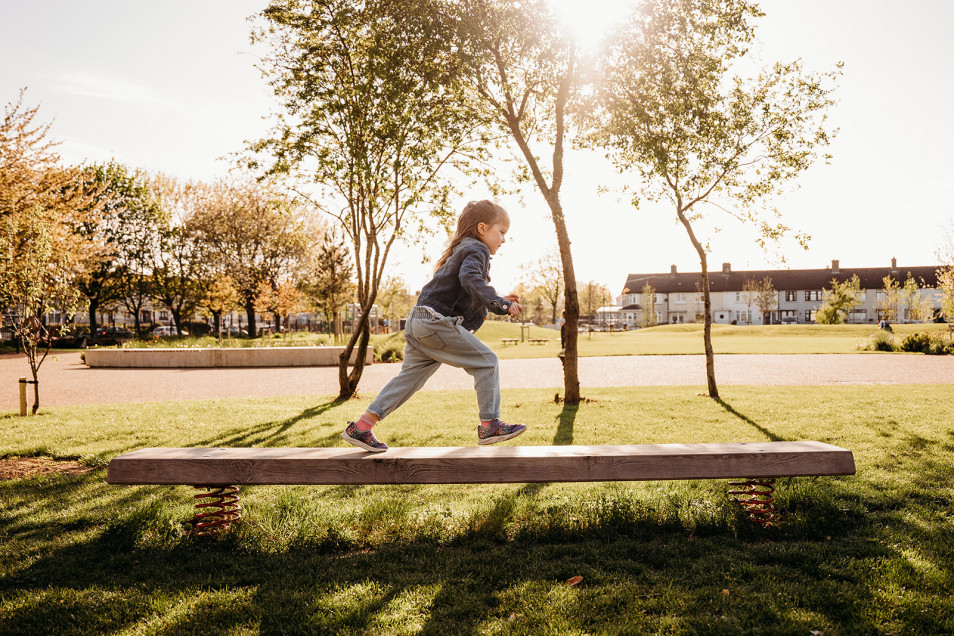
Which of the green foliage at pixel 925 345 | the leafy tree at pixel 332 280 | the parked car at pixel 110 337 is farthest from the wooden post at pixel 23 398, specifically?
the green foliage at pixel 925 345

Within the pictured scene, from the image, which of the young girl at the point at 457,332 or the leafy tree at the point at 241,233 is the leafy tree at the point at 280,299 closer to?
the leafy tree at the point at 241,233

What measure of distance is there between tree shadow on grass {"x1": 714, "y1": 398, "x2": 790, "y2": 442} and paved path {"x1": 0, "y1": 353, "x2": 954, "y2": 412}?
163 inches

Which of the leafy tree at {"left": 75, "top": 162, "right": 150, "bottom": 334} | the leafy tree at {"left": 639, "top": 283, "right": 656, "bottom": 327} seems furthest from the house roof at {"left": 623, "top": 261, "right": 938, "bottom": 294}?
the leafy tree at {"left": 75, "top": 162, "right": 150, "bottom": 334}

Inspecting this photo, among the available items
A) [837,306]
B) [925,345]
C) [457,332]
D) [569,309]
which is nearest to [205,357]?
[569,309]

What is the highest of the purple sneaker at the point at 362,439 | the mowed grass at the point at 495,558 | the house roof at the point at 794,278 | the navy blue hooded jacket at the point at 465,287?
the house roof at the point at 794,278

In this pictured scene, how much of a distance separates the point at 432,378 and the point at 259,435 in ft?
29.7

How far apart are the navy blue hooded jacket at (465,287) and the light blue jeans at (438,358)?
115mm

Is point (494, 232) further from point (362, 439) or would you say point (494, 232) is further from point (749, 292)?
point (749, 292)

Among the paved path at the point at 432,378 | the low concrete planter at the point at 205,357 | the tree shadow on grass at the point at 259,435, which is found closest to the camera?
the tree shadow on grass at the point at 259,435

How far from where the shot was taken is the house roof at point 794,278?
8962 centimetres

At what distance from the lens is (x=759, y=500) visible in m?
4.31

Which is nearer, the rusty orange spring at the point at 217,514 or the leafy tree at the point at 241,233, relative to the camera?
the rusty orange spring at the point at 217,514

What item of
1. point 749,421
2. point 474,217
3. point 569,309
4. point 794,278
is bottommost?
point 749,421

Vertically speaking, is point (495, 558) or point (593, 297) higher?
point (593, 297)
